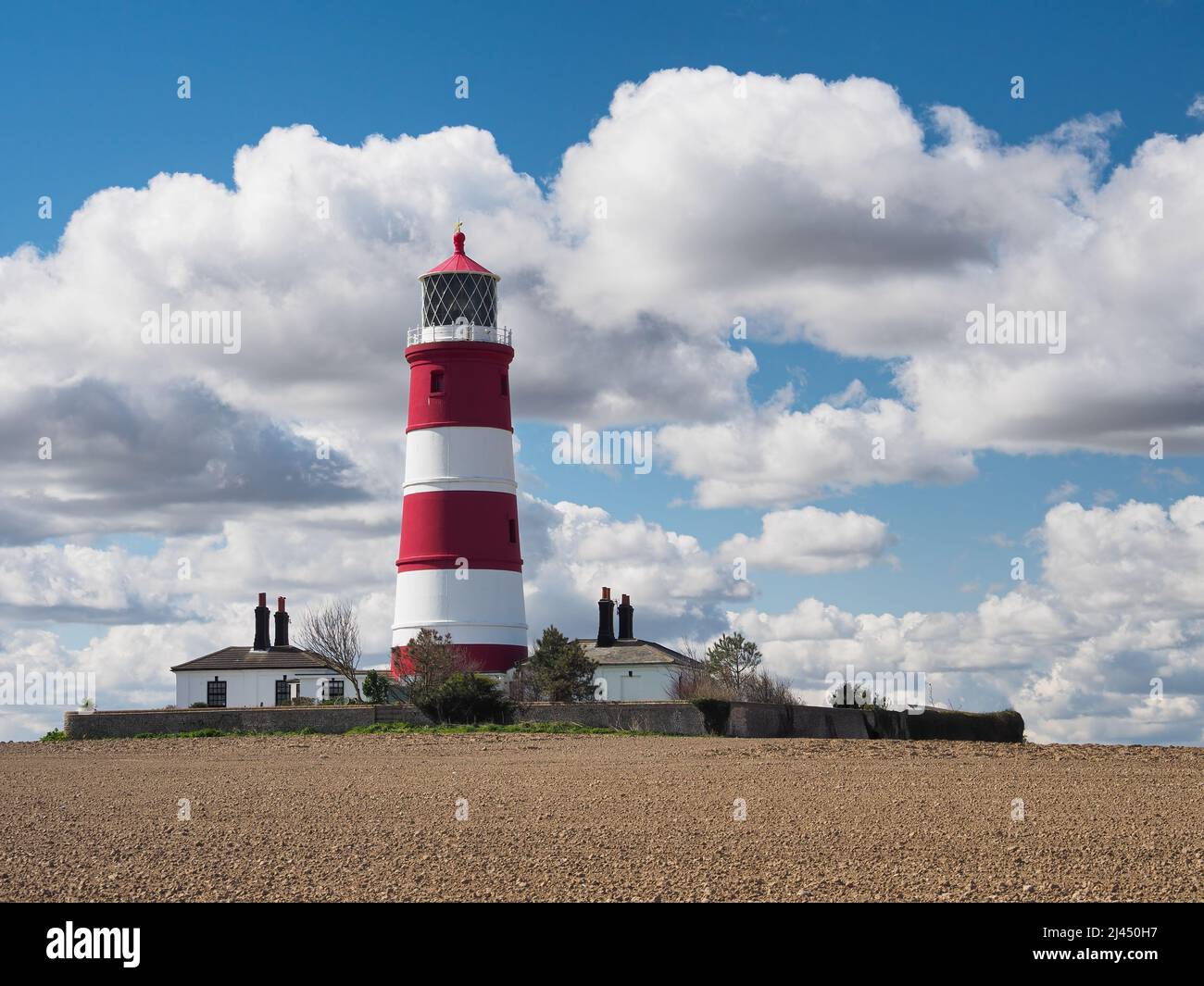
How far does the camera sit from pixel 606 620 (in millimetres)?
54062

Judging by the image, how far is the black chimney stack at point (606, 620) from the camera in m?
53.7

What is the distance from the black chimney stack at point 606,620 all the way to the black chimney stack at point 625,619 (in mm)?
494

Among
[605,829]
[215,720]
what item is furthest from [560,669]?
[605,829]

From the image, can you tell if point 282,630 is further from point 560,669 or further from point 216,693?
point 560,669

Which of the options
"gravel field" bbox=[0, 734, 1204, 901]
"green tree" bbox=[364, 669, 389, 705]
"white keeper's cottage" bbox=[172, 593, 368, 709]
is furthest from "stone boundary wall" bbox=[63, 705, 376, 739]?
"white keeper's cottage" bbox=[172, 593, 368, 709]

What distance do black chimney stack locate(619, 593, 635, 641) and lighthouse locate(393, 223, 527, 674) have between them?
354 inches

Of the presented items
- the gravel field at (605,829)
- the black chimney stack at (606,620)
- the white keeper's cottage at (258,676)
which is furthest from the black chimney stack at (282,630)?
the gravel field at (605,829)

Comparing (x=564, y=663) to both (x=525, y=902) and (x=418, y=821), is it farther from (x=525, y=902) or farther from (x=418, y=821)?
(x=525, y=902)

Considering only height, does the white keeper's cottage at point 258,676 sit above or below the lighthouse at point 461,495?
below

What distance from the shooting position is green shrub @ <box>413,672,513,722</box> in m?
40.5

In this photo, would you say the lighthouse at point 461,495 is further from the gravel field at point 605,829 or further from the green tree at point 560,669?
the gravel field at point 605,829

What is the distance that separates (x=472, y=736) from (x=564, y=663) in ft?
32.5
